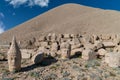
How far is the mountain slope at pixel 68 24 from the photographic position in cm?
4122

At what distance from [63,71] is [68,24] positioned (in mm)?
37534

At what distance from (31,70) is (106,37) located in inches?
457

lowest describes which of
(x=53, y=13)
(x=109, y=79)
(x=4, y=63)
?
(x=109, y=79)

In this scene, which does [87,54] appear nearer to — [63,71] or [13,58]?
[63,71]

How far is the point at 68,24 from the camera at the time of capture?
49.8 m

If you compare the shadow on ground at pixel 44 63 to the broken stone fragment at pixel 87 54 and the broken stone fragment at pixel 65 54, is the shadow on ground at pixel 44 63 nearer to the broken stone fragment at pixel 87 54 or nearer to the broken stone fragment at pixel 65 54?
the broken stone fragment at pixel 65 54

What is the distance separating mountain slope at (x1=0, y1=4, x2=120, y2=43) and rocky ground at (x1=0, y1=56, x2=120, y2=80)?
2269 centimetres

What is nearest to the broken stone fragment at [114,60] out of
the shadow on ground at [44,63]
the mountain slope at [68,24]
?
the shadow on ground at [44,63]

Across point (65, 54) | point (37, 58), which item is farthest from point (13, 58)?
point (65, 54)

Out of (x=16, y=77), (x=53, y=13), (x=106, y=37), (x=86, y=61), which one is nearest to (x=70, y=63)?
(x=86, y=61)

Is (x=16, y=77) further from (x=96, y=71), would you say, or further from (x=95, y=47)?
(x=95, y=47)

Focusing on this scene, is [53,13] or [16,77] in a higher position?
[53,13]

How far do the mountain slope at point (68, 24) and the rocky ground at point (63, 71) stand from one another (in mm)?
22692

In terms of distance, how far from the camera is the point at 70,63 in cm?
1402
